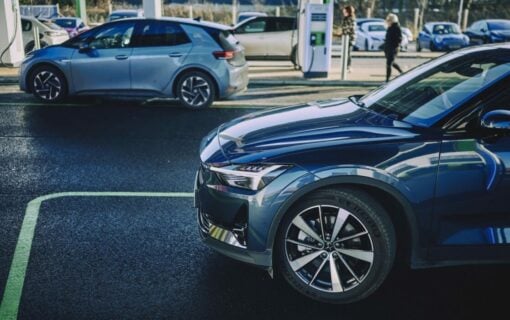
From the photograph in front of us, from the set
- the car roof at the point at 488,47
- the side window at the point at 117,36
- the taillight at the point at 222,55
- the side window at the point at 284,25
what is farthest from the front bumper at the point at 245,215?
the side window at the point at 284,25

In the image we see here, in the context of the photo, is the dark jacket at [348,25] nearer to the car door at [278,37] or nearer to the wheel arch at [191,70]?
the car door at [278,37]

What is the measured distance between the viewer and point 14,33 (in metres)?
16.4

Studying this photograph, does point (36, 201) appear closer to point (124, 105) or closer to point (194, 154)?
point (194, 154)

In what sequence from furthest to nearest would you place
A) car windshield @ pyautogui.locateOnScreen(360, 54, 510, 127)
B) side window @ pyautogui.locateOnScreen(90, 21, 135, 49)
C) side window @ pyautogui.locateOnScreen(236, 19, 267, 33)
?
side window @ pyautogui.locateOnScreen(236, 19, 267, 33)
side window @ pyautogui.locateOnScreen(90, 21, 135, 49)
car windshield @ pyautogui.locateOnScreen(360, 54, 510, 127)

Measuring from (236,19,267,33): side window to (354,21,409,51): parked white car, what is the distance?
392 inches

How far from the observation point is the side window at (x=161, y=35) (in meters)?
10.5

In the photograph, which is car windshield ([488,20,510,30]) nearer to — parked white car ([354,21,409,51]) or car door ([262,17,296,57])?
parked white car ([354,21,409,51])

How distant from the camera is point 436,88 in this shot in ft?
14.0

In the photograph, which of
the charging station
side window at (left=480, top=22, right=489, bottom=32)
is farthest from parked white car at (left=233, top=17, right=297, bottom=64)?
side window at (left=480, top=22, right=489, bottom=32)

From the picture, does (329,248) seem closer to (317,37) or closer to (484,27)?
Answer: (317,37)

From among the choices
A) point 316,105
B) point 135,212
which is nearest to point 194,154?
point 135,212

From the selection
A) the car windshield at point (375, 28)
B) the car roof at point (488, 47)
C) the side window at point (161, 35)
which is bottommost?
the car windshield at point (375, 28)

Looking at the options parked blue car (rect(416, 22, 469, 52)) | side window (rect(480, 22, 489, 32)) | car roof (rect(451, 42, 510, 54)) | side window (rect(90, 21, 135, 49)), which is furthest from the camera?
parked blue car (rect(416, 22, 469, 52))

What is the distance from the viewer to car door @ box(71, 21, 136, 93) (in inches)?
415
